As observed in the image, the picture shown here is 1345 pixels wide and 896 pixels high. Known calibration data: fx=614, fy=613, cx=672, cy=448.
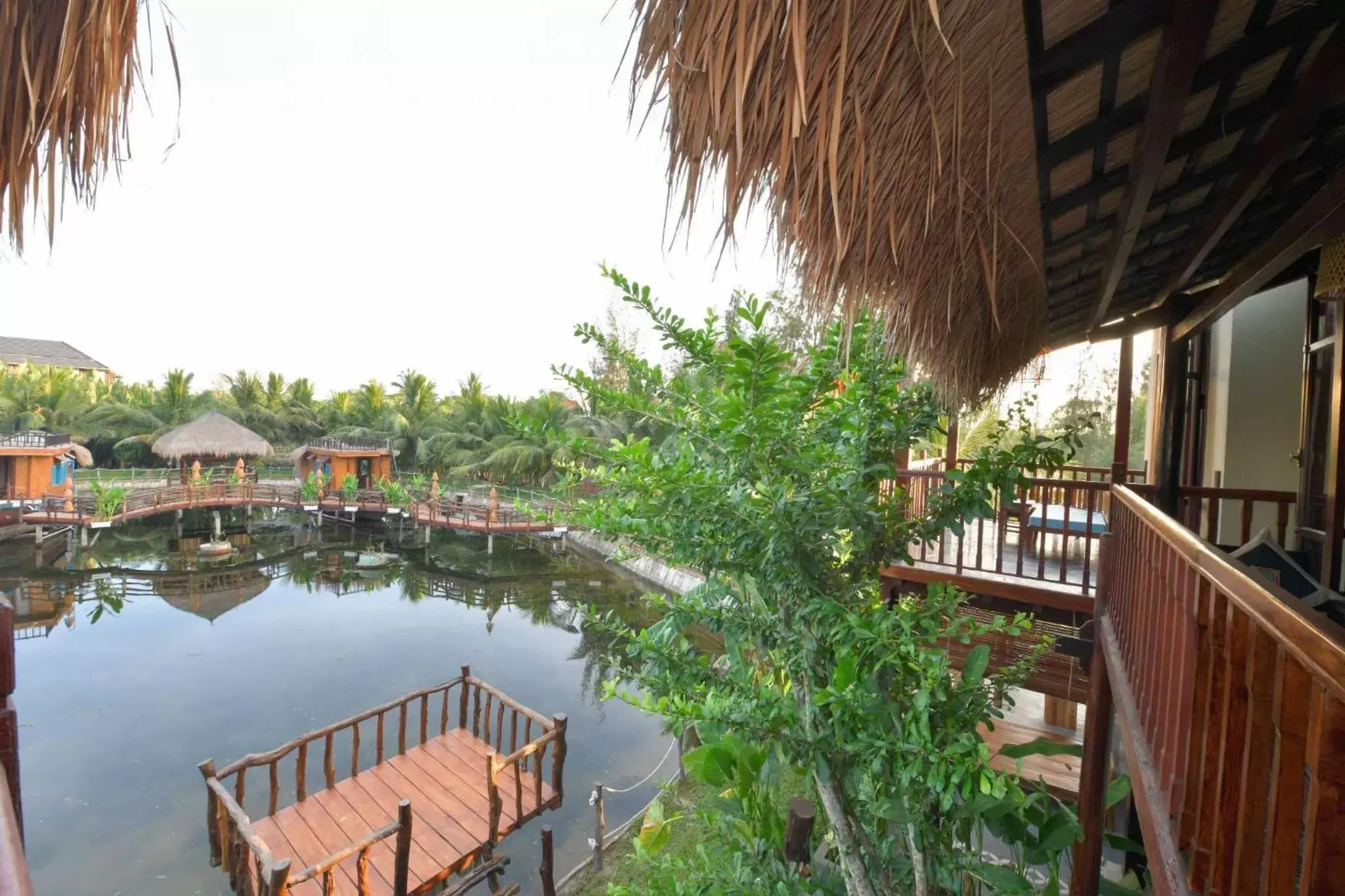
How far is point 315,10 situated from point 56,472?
69.8ft

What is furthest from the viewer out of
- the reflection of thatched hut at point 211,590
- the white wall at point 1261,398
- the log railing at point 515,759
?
the reflection of thatched hut at point 211,590

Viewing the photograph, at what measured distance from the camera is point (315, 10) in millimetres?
4523

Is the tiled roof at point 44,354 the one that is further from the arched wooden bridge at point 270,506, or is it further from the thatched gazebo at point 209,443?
the arched wooden bridge at point 270,506

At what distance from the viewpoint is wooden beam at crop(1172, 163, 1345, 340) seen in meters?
1.90

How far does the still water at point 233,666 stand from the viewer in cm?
655

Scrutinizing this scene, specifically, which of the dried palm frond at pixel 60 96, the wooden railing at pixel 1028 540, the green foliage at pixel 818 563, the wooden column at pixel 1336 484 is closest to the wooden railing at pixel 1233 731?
the green foliage at pixel 818 563

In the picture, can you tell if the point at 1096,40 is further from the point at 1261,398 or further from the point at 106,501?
the point at 106,501

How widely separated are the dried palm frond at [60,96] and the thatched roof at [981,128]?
838 mm

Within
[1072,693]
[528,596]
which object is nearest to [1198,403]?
[1072,693]

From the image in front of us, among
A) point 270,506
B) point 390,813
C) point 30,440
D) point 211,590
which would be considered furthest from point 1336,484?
point 30,440

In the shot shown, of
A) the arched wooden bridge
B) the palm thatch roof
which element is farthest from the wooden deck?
the palm thatch roof

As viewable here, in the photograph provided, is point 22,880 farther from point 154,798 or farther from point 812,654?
point 154,798

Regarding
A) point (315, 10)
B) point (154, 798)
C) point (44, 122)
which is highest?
point (315, 10)

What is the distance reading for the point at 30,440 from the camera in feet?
56.3
